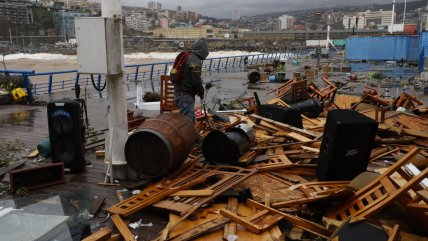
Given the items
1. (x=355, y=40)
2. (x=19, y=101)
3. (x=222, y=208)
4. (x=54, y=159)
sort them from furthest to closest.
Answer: (x=355, y=40)
(x=19, y=101)
(x=54, y=159)
(x=222, y=208)

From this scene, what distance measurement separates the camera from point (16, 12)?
125750mm

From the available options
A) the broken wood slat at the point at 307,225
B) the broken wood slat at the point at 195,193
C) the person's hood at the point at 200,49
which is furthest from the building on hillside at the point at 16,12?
the broken wood slat at the point at 307,225

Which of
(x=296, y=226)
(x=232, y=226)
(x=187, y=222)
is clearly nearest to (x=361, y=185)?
(x=296, y=226)

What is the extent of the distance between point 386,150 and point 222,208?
365 centimetres

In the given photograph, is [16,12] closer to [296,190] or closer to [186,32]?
[186,32]

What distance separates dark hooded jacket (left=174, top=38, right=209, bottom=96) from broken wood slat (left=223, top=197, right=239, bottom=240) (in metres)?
2.37

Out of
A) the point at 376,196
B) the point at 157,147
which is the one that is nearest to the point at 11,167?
the point at 157,147

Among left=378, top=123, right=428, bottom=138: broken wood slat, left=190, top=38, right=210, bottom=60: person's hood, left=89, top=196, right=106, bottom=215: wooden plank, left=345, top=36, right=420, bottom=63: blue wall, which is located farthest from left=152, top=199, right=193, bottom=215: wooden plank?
left=345, top=36, right=420, bottom=63: blue wall

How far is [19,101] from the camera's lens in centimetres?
1287

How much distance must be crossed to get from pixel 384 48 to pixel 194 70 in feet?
126

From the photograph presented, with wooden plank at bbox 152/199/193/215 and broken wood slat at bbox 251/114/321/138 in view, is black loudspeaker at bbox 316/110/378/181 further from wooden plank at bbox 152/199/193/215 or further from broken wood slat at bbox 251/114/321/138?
broken wood slat at bbox 251/114/321/138

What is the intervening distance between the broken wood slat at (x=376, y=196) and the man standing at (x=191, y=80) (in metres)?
3.11

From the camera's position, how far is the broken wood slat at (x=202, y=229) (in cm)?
370

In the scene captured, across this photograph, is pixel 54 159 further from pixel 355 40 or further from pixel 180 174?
pixel 355 40
